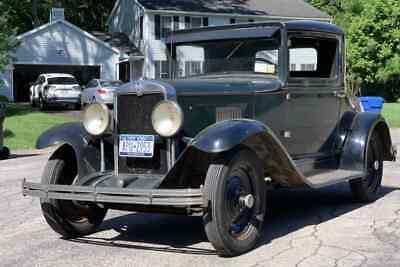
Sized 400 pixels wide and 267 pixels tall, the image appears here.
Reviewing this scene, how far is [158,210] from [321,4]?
5709 centimetres

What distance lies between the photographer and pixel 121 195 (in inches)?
224

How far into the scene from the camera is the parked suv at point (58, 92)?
29.6 m

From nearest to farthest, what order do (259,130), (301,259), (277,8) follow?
(301,259) < (259,130) < (277,8)

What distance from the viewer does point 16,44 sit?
89.1 feet

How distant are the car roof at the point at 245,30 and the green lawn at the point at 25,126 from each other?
10.9 metres

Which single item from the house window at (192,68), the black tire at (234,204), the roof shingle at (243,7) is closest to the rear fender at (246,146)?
the black tire at (234,204)

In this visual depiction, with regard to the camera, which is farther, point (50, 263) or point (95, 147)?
point (95, 147)

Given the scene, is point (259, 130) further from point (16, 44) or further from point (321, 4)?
point (321, 4)

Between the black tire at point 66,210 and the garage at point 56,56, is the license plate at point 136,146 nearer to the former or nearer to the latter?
the black tire at point 66,210

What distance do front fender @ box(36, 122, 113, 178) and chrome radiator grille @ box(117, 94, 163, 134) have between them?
36cm

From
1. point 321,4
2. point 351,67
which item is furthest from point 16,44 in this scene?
point 321,4

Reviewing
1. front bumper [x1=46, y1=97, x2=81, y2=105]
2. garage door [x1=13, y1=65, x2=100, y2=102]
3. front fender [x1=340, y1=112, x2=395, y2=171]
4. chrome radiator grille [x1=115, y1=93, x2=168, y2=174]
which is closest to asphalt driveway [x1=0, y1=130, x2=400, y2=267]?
front fender [x1=340, y1=112, x2=395, y2=171]

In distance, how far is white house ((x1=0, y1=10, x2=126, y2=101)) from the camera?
122 feet

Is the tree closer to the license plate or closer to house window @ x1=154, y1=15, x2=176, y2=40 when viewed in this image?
house window @ x1=154, y1=15, x2=176, y2=40
